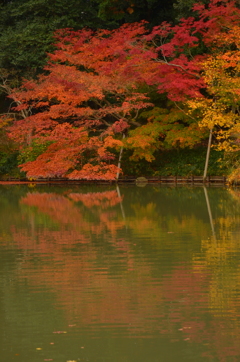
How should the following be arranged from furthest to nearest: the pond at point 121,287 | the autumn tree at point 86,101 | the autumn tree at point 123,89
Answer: the autumn tree at point 86,101
the autumn tree at point 123,89
the pond at point 121,287

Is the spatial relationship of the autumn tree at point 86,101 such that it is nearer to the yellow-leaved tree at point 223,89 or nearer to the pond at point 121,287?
the yellow-leaved tree at point 223,89

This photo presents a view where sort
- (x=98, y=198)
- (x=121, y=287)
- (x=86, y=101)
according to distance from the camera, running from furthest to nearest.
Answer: (x=86, y=101) < (x=98, y=198) < (x=121, y=287)

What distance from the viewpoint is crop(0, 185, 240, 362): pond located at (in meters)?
6.32

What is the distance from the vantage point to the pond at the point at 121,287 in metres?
6.32

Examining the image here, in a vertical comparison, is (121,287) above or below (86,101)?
above

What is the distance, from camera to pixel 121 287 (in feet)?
28.3

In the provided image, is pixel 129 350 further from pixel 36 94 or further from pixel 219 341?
pixel 36 94

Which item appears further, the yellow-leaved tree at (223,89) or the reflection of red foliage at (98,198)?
the yellow-leaved tree at (223,89)

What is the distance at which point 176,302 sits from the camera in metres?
7.74

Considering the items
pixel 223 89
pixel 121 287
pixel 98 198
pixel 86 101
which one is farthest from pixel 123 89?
pixel 121 287

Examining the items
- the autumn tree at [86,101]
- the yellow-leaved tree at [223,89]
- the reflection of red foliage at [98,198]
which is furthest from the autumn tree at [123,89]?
the reflection of red foliage at [98,198]

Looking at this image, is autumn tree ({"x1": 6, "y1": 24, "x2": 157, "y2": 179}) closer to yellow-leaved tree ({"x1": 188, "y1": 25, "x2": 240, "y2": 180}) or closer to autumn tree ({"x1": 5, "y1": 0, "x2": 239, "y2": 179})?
autumn tree ({"x1": 5, "y1": 0, "x2": 239, "y2": 179})

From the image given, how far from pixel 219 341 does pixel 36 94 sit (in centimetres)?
2542

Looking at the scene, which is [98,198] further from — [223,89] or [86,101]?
[86,101]
